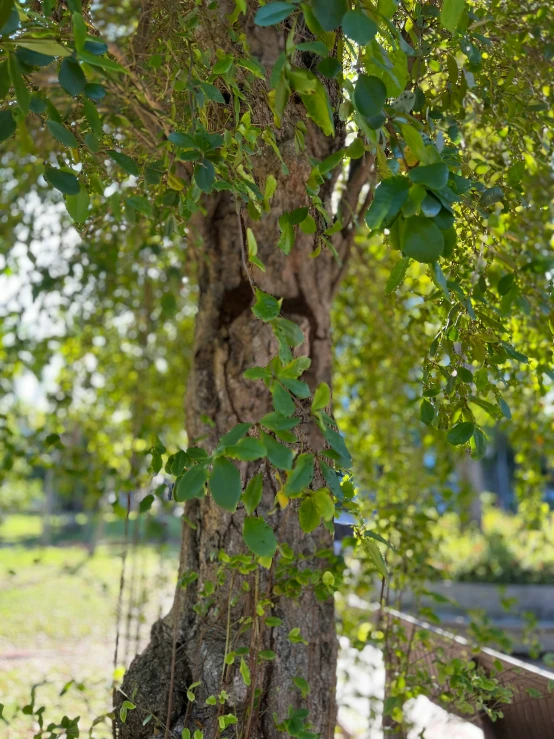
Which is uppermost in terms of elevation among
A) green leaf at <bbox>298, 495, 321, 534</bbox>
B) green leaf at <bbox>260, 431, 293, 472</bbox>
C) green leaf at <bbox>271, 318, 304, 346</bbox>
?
green leaf at <bbox>271, 318, 304, 346</bbox>

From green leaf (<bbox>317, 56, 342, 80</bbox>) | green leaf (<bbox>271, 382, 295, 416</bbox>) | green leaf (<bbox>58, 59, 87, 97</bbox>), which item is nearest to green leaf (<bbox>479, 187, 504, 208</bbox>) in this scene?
green leaf (<bbox>317, 56, 342, 80</bbox>)

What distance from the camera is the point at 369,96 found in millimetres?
871

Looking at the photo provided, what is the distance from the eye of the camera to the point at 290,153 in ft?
5.39

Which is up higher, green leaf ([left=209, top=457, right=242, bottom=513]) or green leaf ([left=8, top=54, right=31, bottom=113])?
green leaf ([left=8, top=54, right=31, bottom=113])

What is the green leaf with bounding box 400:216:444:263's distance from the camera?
87cm

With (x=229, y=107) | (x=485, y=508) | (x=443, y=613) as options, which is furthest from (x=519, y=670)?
(x=485, y=508)

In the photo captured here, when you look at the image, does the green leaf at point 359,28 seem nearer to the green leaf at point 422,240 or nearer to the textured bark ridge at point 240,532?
the green leaf at point 422,240

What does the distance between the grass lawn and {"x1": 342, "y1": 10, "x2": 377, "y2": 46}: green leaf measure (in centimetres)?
217

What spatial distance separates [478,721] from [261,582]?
1155 millimetres

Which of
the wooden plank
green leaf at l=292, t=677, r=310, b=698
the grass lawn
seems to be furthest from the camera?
the grass lawn

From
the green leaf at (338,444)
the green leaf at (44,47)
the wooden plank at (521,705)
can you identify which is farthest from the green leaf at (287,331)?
the wooden plank at (521,705)

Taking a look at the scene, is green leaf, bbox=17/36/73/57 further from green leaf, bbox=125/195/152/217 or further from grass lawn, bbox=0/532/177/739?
grass lawn, bbox=0/532/177/739

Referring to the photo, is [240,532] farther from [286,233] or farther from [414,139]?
[414,139]

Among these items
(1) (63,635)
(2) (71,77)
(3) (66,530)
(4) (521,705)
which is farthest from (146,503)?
(3) (66,530)
